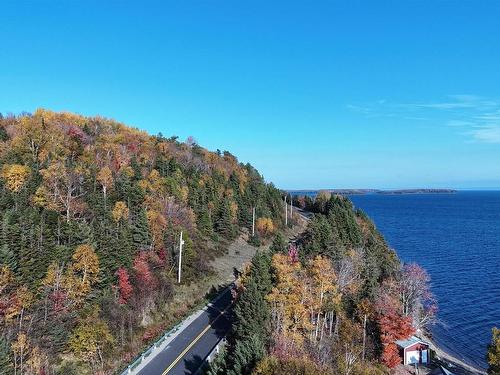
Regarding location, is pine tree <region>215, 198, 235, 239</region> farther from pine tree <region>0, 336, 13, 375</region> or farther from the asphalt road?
pine tree <region>0, 336, 13, 375</region>

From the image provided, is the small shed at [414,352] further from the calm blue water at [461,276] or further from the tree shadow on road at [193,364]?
the tree shadow on road at [193,364]

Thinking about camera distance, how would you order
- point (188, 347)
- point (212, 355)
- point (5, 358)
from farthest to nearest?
point (188, 347), point (212, 355), point (5, 358)

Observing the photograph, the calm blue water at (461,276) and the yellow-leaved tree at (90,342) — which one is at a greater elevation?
the yellow-leaved tree at (90,342)

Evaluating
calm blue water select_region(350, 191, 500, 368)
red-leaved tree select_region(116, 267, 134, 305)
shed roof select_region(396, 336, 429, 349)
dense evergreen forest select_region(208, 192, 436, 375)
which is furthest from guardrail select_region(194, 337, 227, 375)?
calm blue water select_region(350, 191, 500, 368)

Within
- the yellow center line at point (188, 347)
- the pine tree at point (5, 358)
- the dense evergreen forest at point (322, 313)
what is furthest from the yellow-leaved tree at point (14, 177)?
the dense evergreen forest at point (322, 313)

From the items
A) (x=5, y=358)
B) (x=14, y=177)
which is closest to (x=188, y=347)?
(x=5, y=358)

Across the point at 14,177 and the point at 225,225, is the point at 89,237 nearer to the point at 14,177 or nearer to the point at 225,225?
the point at 14,177
